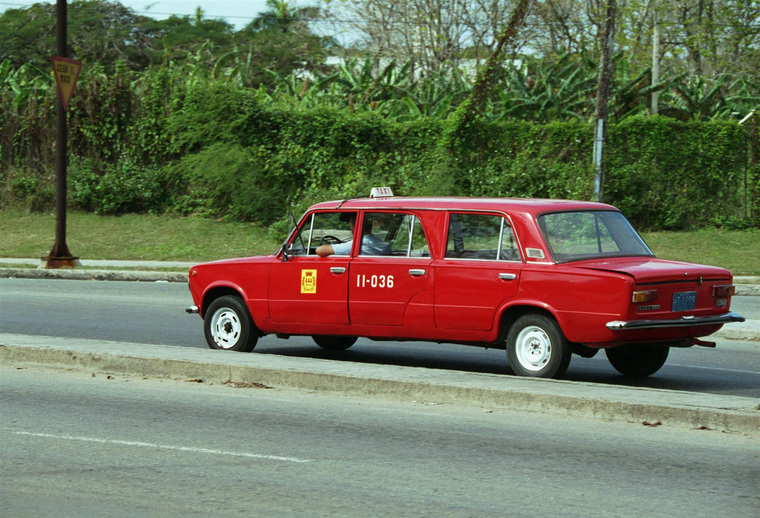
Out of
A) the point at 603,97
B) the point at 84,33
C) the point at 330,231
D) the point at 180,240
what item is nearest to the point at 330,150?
the point at 180,240

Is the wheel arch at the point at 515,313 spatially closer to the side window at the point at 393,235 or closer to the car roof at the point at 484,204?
the car roof at the point at 484,204

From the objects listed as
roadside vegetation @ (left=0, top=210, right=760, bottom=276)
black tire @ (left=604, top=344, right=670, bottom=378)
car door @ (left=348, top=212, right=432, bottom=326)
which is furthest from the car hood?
roadside vegetation @ (left=0, top=210, right=760, bottom=276)

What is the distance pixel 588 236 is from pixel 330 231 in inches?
103

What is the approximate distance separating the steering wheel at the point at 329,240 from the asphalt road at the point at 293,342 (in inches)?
52.3

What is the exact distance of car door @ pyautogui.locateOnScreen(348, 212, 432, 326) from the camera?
974 cm

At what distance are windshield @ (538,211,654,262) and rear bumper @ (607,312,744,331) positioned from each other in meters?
0.83

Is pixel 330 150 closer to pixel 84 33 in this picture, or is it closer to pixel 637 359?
pixel 637 359

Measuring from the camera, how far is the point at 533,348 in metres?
9.14

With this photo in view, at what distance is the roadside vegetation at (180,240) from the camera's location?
2333cm

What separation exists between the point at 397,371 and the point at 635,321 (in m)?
2.03

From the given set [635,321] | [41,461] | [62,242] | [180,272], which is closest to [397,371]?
[635,321]

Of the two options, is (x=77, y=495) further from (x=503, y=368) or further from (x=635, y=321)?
(x=503, y=368)

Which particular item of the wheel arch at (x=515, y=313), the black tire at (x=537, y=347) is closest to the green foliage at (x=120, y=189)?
the wheel arch at (x=515, y=313)

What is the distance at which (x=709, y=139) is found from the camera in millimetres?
25438
